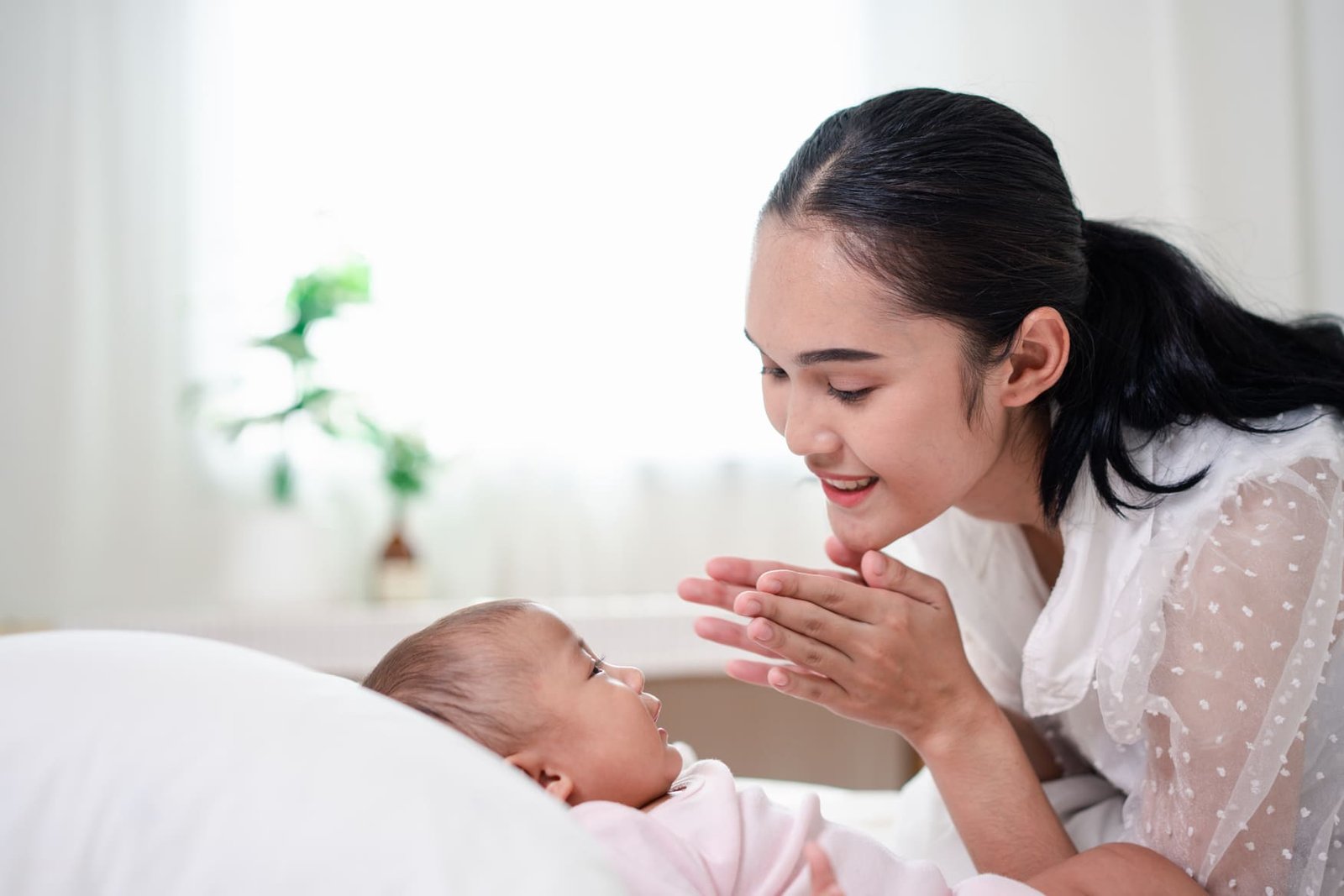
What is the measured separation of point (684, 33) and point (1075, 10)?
94cm

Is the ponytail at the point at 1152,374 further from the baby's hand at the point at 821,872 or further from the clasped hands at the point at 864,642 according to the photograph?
the baby's hand at the point at 821,872

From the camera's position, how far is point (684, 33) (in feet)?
9.07

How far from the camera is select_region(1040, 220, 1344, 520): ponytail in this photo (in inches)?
49.5

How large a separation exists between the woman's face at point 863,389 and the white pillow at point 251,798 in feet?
2.02

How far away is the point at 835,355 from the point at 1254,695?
0.52 meters

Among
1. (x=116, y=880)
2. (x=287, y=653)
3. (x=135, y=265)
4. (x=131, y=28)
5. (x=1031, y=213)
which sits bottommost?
(x=287, y=653)

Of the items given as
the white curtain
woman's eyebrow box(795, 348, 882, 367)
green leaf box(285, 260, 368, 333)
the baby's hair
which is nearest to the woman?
woman's eyebrow box(795, 348, 882, 367)

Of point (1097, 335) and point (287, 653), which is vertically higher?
point (1097, 335)

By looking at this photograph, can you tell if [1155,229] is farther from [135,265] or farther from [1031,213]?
[135,265]

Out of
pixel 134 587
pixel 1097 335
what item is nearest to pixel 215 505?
pixel 134 587

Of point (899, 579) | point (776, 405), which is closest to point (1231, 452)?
point (899, 579)

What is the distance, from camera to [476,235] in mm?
2729

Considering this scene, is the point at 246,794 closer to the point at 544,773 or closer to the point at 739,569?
the point at 544,773

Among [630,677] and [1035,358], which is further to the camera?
[1035,358]
